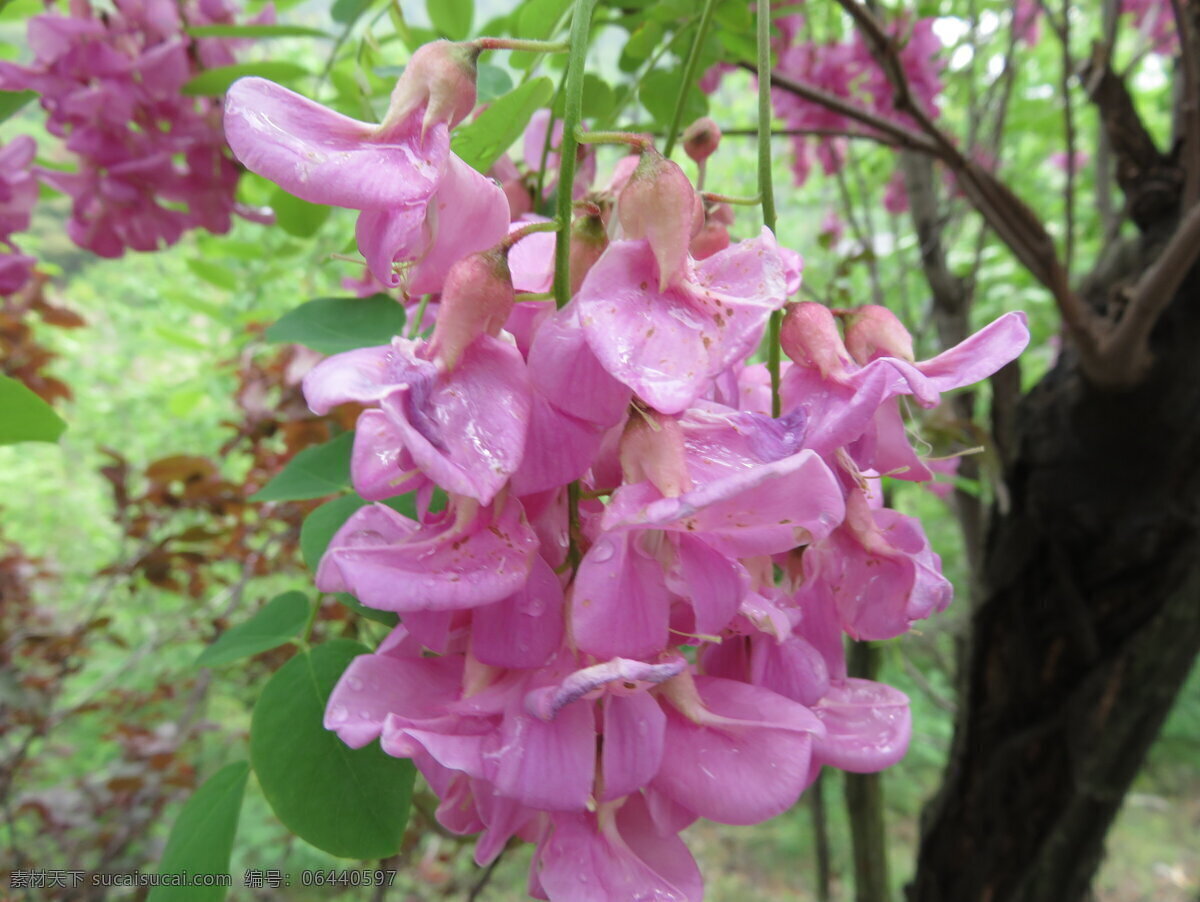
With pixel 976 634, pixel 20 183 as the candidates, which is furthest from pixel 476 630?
pixel 976 634

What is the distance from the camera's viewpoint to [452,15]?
0.72 m

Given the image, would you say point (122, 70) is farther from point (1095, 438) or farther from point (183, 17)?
point (1095, 438)

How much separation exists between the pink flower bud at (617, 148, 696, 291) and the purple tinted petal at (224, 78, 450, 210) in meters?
0.08

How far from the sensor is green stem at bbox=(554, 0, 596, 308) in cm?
32

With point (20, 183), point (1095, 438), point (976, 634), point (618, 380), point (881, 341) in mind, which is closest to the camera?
point (618, 380)

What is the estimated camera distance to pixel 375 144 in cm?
34

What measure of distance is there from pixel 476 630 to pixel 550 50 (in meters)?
0.27

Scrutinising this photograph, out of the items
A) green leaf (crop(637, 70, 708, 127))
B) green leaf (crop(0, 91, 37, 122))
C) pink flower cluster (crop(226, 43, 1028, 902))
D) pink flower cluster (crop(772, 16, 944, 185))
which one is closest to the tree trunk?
pink flower cluster (crop(772, 16, 944, 185))

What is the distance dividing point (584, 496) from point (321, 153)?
0.61 ft

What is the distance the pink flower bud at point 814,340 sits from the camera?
39 centimetres

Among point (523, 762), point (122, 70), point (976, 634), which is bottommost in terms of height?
point (976, 634)

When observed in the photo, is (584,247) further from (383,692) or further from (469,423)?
(383,692)

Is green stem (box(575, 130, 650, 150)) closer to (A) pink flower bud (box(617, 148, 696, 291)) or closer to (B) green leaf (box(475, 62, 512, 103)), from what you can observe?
(A) pink flower bud (box(617, 148, 696, 291))

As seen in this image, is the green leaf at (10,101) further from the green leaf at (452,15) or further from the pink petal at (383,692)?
the pink petal at (383,692)
